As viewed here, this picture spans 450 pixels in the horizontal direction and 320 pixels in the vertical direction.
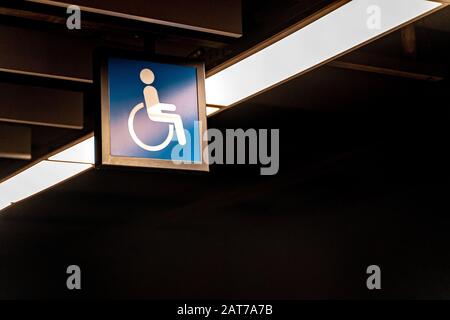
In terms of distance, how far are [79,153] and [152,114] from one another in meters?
1.37

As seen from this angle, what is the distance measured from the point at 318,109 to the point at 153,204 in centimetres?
438

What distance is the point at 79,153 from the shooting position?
4594mm

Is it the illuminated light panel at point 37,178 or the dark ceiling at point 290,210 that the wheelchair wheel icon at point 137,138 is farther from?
the illuminated light panel at point 37,178

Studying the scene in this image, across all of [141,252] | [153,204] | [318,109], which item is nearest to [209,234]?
[141,252]

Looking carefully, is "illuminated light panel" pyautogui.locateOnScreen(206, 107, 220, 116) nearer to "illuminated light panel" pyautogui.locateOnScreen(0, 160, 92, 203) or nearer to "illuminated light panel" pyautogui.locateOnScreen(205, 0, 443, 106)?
"illuminated light panel" pyautogui.locateOnScreen(205, 0, 443, 106)

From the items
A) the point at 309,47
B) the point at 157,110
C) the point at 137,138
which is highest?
the point at 309,47

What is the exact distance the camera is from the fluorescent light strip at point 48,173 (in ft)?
15.1

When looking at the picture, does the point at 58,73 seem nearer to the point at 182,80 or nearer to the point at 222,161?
the point at 182,80

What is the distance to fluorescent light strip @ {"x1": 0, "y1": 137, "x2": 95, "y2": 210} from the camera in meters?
4.59

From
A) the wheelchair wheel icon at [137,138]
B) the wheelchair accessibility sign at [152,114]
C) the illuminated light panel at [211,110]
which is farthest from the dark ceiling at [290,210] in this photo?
the wheelchair wheel icon at [137,138]

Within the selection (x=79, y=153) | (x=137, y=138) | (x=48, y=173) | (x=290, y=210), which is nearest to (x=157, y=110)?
(x=137, y=138)

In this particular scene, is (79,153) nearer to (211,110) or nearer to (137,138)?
(211,110)

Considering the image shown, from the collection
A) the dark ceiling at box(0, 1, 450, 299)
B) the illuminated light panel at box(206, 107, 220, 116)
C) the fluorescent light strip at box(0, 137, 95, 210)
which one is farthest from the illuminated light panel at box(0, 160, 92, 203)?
the illuminated light panel at box(206, 107, 220, 116)

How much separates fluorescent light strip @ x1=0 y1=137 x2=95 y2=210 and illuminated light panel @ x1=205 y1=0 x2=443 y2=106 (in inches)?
43.5
